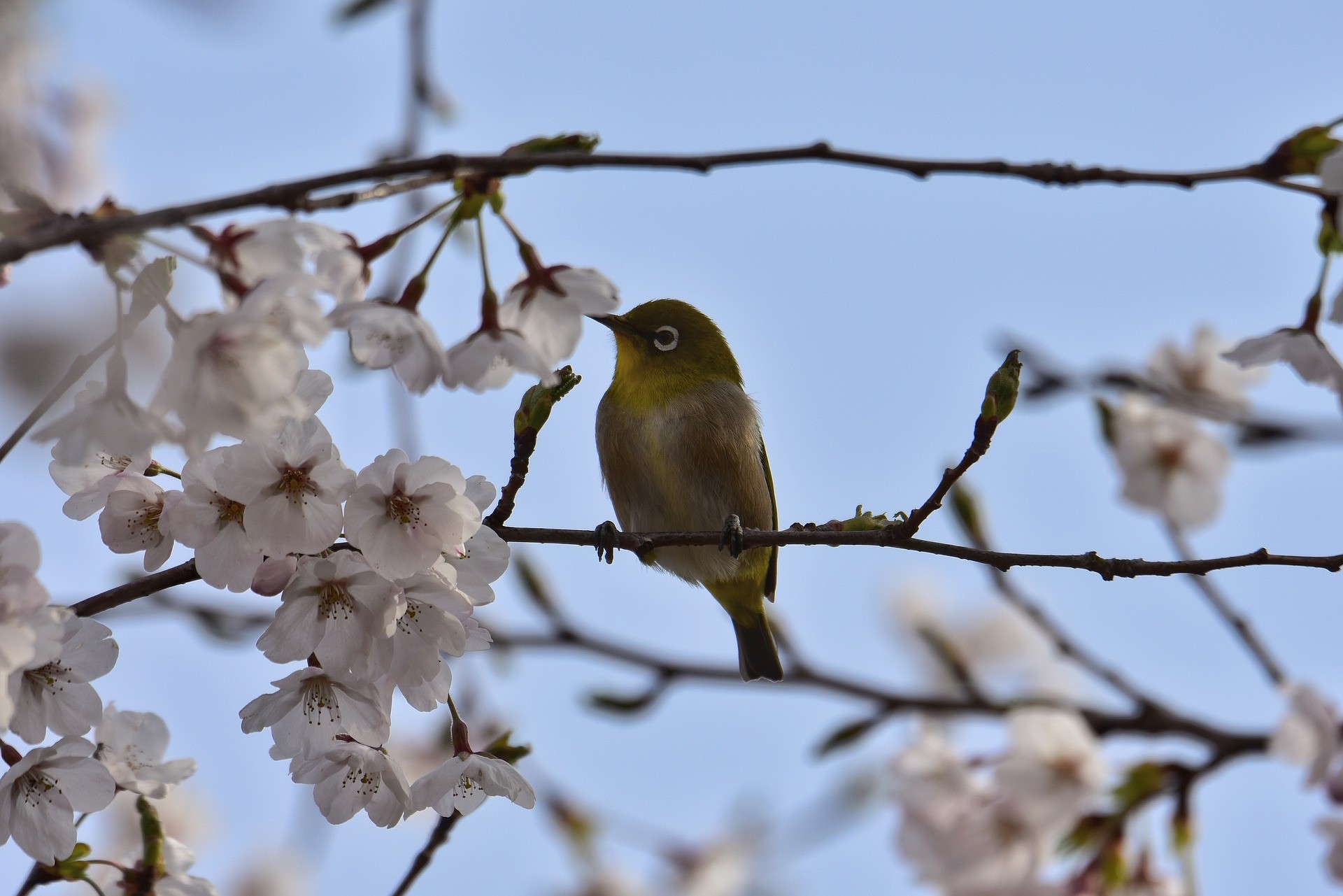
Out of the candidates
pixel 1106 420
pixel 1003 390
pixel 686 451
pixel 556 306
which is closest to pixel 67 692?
pixel 556 306

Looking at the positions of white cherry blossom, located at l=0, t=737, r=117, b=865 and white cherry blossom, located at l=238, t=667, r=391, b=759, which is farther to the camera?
white cherry blossom, located at l=238, t=667, r=391, b=759

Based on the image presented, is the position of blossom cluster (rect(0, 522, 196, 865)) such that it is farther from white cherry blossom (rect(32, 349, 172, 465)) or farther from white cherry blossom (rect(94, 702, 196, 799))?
white cherry blossom (rect(32, 349, 172, 465))

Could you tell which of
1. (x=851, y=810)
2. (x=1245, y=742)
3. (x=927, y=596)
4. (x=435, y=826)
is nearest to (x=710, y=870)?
(x=851, y=810)

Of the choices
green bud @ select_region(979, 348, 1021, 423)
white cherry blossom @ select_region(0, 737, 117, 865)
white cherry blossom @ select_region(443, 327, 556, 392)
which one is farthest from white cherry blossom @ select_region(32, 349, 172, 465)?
green bud @ select_region(979, 348, 1021, 423)

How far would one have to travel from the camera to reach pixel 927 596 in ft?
35.9

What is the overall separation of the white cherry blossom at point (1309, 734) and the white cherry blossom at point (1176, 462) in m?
1.89

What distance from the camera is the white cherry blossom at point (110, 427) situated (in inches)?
75.2

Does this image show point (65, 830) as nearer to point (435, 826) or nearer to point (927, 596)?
point (435, 826)

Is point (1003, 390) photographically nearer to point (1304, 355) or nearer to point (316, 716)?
point (1304, 355)

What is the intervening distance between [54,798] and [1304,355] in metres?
2.81

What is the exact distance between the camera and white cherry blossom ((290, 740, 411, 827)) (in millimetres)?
2486

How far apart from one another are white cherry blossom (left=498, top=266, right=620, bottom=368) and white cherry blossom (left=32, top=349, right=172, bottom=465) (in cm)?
70

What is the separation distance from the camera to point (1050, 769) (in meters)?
4.37

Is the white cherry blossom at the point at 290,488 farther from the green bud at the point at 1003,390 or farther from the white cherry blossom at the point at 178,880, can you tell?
the green bud at the point at 1003,390
